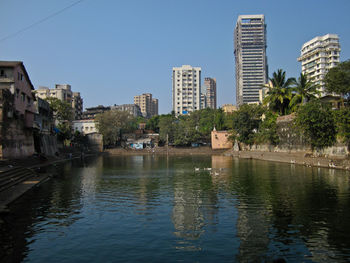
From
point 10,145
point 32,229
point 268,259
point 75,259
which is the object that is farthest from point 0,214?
point 10,145

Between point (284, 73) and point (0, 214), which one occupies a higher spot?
point (284, 73)

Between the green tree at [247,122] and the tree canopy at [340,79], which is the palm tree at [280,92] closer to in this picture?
the green tree at [247,122]

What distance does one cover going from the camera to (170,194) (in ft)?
69.6

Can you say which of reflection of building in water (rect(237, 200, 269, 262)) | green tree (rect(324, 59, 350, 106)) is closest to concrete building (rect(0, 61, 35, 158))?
reflection of building in water (rect(237, 200, 269, 262))

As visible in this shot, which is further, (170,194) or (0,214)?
(170,194)

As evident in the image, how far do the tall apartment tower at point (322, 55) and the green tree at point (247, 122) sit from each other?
4274 cm

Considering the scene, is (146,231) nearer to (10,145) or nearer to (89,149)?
(10,145)

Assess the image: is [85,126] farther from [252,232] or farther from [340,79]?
[252,232]

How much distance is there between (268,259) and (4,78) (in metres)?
39.5

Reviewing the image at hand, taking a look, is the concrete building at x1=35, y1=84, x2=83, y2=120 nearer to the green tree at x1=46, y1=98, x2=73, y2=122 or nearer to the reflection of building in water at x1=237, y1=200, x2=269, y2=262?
the green tree at x1=46, y1=98, x2=73, y2=122

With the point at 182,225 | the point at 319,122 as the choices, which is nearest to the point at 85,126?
the point at 319,122

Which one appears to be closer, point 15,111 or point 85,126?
point 15,111

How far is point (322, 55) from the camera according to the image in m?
106

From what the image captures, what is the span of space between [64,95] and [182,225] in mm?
109793
